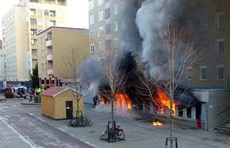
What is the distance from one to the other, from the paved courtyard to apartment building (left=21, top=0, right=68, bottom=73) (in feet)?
163

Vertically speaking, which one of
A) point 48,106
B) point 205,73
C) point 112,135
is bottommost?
point 112,135

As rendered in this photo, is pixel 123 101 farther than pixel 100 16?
No

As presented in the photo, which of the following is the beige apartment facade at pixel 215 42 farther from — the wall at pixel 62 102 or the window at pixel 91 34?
the window at pixel 91 34

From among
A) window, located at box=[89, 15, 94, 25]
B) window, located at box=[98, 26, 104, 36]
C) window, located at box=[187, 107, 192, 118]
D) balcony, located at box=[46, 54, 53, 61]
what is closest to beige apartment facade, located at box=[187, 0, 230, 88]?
window, located at box=[187, 107, 192, 118]

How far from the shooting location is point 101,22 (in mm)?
47188

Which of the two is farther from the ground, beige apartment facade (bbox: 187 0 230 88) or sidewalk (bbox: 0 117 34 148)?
beige apartment facade (bbox: 187 0 230 88)

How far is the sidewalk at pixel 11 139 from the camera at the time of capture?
16250 millimetres

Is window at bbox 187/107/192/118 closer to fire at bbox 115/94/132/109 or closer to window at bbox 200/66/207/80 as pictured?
fire at bbox 115/94/132/109

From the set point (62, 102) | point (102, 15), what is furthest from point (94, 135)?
point (102, 15)

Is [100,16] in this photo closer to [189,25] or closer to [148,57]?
[189,25]

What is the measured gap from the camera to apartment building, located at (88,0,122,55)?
1633 inches

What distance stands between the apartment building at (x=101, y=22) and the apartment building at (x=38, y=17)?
24293 mm

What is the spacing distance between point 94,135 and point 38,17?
58.4 m

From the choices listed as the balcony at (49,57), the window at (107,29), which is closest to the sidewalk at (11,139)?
the window at (107,29)
